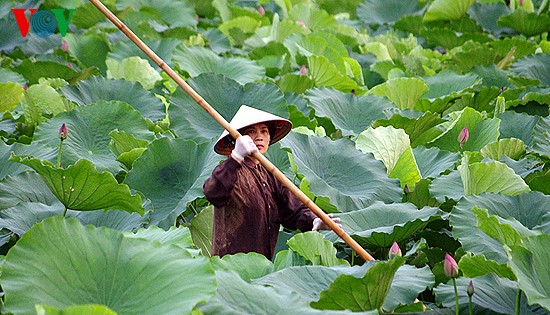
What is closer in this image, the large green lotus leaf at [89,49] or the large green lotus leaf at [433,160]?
the large green lotus leaf at [433,160]

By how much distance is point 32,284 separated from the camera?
1.82m

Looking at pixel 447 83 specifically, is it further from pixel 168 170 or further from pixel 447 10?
pixel 447 10

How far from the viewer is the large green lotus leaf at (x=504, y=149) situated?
3157 millimetres

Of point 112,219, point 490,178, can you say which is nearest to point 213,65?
point 112,219

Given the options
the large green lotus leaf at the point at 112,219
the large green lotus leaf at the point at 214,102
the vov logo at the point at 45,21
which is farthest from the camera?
the vov logo at the point at 45,21

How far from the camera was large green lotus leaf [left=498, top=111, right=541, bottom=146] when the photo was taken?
3.53 meters

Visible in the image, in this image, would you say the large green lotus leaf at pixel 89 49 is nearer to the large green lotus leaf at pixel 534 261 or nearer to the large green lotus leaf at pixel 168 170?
the large green lotus leaf at pixel 168 170

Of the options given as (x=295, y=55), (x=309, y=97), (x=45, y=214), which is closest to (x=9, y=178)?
(x=45, y=214)

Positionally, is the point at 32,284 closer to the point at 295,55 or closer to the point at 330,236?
the point at 330,236

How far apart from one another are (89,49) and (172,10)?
1.31 meters

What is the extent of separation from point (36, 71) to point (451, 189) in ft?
7.56

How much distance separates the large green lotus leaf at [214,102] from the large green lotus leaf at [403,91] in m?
0.63

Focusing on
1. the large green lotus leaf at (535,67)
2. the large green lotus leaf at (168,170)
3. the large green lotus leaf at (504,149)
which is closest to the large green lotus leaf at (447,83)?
the large green lotus leaf at (535,67)

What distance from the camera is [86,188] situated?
2.48 meters
